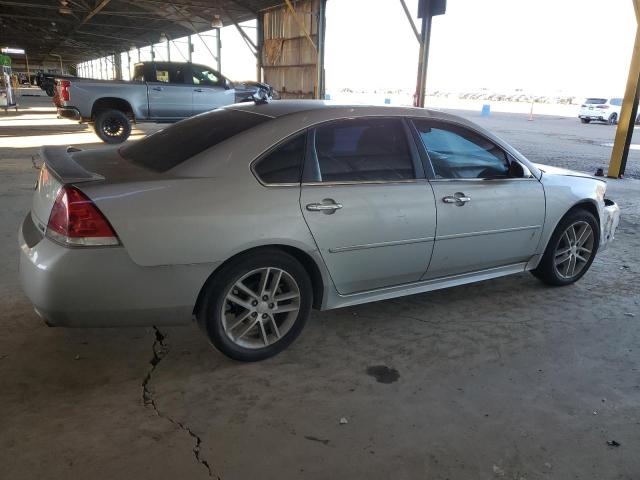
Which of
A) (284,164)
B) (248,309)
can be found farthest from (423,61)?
(248,309)

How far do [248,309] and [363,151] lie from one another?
1.24 m

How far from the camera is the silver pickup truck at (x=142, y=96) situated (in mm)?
11852

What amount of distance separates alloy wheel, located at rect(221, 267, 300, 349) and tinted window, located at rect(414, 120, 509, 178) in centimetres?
133

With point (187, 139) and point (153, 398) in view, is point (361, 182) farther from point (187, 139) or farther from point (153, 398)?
point (153, 398)

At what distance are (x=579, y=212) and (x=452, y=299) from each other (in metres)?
1.30

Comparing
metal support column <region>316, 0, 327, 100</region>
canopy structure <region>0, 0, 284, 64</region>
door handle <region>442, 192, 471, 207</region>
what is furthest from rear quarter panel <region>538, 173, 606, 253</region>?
canopy structure <region>0, 0, 284, 64</region>

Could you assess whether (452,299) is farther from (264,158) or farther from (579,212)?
(264,158)

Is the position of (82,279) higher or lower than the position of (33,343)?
higher

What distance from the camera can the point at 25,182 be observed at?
25.3ft

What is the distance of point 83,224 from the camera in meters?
2.53

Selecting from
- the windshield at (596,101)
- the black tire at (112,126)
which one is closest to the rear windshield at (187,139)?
the black tire at (112,126)

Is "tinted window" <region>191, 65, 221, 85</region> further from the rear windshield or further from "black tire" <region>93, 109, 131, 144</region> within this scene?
the rear windshield

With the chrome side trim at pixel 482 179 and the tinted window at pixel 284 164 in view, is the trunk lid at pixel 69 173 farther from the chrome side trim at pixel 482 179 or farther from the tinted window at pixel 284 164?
the chrome side trim at pixel 482 179

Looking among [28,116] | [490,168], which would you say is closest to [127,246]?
[490,168]
